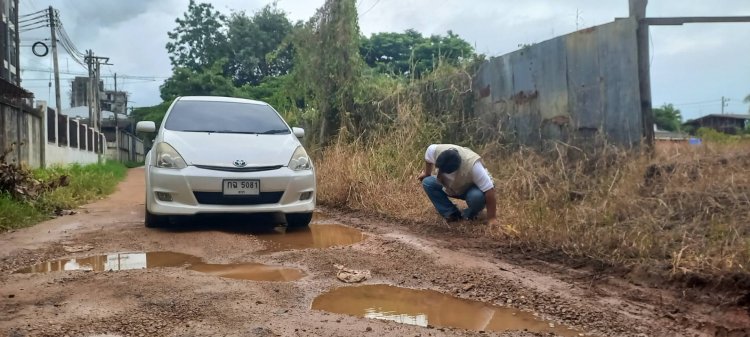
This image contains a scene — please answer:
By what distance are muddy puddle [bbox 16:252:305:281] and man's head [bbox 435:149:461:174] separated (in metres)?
2.05

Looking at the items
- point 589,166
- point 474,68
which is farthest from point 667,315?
point 474,68

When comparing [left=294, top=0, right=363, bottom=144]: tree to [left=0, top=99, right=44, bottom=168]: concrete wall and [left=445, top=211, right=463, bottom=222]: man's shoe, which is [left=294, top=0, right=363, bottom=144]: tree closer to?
[left=445, top=211, right=463, bottom=222]: man's shoe

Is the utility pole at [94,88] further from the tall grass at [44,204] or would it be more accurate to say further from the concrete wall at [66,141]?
the tall grass at [44,204]

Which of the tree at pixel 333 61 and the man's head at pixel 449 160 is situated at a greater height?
the tree at pixel 333 61

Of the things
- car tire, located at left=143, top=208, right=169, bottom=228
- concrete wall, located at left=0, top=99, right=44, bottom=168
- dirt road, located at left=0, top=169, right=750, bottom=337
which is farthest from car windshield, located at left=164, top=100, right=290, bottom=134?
concrete wall, located at left=0, top=99, right=44, bottom=168

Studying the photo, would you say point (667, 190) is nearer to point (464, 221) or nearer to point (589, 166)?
→ point (589, 166)

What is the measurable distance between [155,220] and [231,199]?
856 mm

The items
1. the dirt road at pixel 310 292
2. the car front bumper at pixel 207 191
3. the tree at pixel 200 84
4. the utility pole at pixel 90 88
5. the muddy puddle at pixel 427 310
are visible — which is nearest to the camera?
the dirt road at pixel 310 292

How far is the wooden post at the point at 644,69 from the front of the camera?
17.6ft

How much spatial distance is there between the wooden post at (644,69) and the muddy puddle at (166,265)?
369cm

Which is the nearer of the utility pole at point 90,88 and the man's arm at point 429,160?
the man's arm at point 429,160

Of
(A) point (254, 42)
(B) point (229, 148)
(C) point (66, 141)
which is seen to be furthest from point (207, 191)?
(A) point (254, 42)

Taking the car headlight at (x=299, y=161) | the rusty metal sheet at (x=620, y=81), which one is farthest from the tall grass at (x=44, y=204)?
the rusty metal sheet at (x=620, y=81)

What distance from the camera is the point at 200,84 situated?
2659 cm
